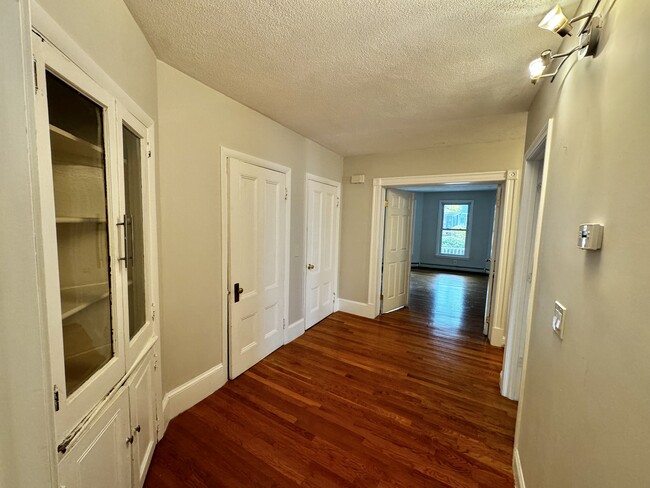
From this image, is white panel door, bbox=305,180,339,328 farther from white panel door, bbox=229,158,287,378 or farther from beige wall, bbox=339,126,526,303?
white panel door, bbox=229,158,287,378

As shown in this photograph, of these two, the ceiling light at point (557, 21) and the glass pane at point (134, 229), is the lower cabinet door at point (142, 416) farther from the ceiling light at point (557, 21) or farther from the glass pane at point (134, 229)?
the ceiling light at point (557, 21)

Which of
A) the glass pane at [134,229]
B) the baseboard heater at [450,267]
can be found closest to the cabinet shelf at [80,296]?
the glass pane at [134,229]

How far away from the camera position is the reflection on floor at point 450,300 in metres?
3.81

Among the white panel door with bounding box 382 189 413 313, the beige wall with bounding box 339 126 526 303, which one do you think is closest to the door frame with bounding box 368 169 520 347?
the beige wall with bounding box 339 126 526 303

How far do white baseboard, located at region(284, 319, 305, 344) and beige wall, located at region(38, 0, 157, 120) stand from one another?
245cm

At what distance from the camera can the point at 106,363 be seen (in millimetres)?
1114

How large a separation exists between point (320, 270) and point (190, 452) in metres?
2.42

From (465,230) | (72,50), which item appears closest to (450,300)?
(465,230)

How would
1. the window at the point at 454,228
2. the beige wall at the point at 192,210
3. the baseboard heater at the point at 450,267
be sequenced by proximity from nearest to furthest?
the beige wall at the point at 192,210 < the baseboard heater at the point at 450,267 < the window at the point at 454,228

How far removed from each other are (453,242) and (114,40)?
8.66 meters

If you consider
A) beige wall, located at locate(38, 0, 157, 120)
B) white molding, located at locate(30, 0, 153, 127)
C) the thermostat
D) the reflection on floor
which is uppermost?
beige wall, located at locate(38, 0, 157, 120)

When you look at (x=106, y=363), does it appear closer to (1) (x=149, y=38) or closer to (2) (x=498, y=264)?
(1) (x=149, y=38)

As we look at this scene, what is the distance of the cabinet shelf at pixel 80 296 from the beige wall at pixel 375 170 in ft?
10.7

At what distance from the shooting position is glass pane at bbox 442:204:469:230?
26.2 ft
